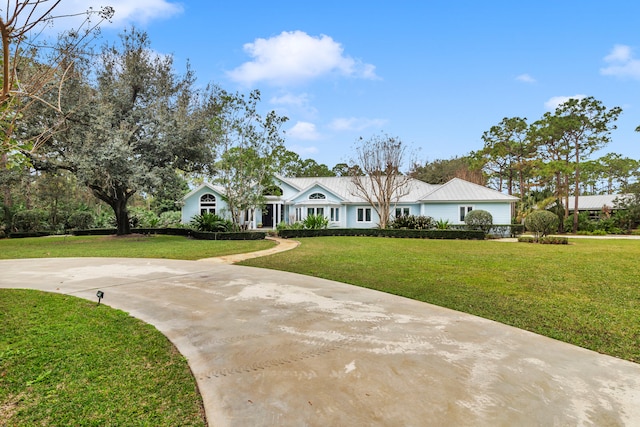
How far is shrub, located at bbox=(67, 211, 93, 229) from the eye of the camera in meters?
25.3

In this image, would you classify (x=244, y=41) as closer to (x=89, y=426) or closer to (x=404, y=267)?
(x=404, y=267)

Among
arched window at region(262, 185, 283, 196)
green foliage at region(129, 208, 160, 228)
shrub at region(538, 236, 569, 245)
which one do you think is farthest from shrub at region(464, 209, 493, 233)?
green foliage at region(129, 208, 160, 228)

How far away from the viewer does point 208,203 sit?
26938 mm

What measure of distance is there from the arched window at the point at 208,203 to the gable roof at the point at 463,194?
653 inches

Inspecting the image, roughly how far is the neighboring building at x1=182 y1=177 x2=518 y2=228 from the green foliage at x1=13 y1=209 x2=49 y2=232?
952 centimetres

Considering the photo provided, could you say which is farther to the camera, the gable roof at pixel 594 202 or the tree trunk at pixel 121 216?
the gable roof at pixel 594 202

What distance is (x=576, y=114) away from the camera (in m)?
28.8

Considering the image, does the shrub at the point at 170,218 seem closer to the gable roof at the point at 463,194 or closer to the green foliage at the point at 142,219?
the green foliage at the point at 142,219

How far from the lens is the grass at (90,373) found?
2.44m

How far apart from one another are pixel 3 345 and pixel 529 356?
5843mm

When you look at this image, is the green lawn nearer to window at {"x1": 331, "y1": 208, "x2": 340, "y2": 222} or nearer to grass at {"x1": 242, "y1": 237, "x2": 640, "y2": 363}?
grass at {"x1": 242, "y1": 237, "x2": 640, "y2": 363}

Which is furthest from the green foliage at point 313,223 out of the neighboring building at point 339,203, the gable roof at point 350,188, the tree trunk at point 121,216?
the tree trunk at point 121,216

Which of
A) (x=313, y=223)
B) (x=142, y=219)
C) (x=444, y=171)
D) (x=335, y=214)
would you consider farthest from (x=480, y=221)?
(x=142, y=219)

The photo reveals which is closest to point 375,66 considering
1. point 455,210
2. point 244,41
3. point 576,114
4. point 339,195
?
point 244,41
